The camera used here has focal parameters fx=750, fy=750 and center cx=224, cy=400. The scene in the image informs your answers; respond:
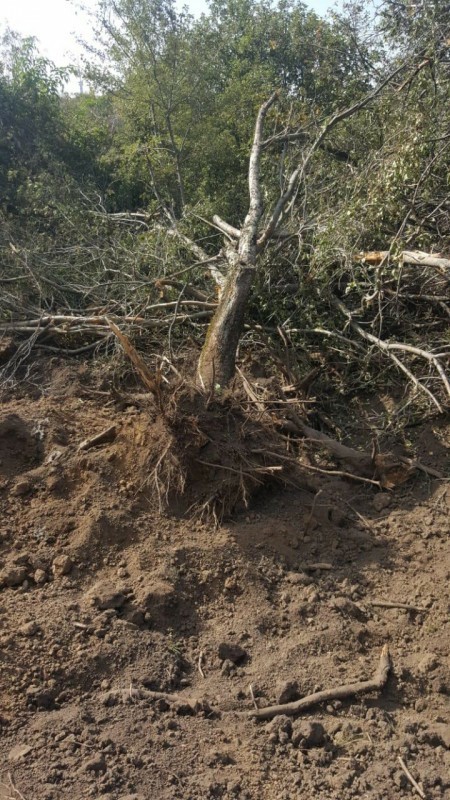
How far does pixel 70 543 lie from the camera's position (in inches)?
141

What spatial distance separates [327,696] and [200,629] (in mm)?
634

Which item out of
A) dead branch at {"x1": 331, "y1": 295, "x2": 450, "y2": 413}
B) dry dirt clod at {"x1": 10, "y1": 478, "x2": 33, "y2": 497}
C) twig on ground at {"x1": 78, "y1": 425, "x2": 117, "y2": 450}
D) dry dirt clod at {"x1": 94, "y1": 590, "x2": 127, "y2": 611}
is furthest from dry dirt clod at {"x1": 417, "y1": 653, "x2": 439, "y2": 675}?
dry dirt clod at {"x1": 10, "y1": 478, "x2": 33, "y2": 497}

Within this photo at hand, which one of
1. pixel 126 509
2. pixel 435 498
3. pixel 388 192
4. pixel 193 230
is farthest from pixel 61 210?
pixel 435 498

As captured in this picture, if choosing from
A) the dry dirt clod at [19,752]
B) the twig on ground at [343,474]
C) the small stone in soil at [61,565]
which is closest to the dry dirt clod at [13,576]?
the small stone in soil at [61,565]

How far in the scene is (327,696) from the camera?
2.89 m

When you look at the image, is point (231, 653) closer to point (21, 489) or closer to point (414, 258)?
point (21, 489)

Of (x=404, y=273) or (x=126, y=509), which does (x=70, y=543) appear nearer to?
(x=126, y=509)

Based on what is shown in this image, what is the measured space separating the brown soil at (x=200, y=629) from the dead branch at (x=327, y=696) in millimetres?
31

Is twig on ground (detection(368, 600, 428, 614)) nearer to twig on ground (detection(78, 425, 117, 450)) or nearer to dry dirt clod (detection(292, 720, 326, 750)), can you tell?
dry dirt clod (detection(292, 720, 326, 750))

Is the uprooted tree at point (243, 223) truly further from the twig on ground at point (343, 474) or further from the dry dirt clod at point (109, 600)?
the dry dirt clod at point (109, 600)

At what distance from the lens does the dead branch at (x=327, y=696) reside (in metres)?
2.83

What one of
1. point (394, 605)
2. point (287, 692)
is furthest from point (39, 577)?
point (394, 605)

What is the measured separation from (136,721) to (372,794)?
0.86 m

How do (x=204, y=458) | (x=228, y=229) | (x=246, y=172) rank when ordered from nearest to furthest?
(x=204, y=458) → (x=228, y=229) → (x=246, y=172)
